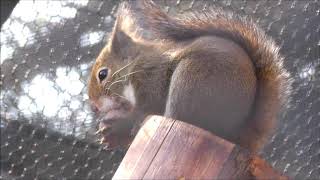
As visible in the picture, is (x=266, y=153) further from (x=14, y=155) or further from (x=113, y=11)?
(x=14, y=155)

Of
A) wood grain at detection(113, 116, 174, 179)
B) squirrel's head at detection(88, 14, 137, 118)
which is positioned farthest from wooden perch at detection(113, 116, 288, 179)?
squirrel's head at detection(88, 14, 137, 118)

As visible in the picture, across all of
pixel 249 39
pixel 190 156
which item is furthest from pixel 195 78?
pixel 190 156

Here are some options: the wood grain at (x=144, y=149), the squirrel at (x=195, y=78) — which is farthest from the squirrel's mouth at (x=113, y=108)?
the wood grain at (x=144, y=149)

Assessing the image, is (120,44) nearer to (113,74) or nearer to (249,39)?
(113,74)

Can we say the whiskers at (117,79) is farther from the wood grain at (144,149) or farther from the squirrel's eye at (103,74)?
the wood grain at (144,149)

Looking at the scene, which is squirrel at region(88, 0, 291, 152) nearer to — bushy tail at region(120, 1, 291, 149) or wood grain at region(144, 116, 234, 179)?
bushy tail at region(120, 1, 291, 149)
